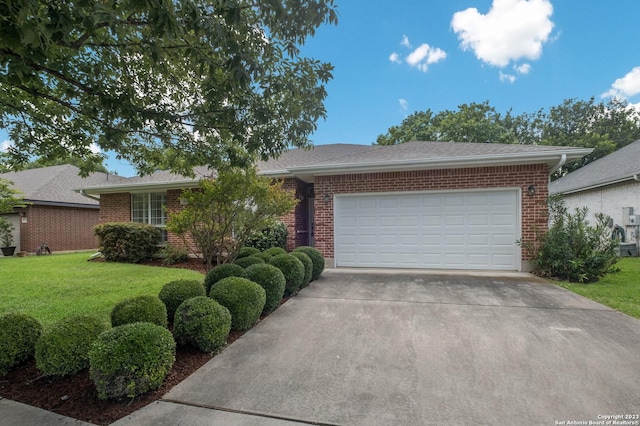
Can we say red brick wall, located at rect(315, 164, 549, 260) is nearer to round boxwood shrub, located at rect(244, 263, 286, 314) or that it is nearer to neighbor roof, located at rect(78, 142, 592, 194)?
neighbor roof, located at rect(78, 142, 592, 194)

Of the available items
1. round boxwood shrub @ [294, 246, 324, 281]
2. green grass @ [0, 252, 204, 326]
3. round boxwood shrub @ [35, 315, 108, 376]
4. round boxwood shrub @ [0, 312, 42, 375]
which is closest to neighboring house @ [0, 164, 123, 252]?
green grass @ [0, 252, 204, 326]

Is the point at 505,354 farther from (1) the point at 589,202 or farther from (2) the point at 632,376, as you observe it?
(1) the point at 589,202

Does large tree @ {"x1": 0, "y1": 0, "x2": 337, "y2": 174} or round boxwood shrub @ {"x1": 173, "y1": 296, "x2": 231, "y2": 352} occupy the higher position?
large tree @ {"x1": 0, "y1": 0, "x2": 337, "y2": 174}

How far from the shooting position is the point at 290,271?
5535 mm

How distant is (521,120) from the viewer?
2894 centimetres

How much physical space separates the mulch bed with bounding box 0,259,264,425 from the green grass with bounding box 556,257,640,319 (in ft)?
19.9

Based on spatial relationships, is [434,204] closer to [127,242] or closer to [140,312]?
[140,312]

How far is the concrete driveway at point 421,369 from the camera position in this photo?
7.73 ft

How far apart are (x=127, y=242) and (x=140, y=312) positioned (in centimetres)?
820

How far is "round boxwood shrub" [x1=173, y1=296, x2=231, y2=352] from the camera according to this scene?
3.27m

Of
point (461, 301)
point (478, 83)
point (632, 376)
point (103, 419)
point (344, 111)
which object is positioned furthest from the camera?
point (478, 83)

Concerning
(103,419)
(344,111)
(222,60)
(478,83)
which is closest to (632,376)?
(103,419)

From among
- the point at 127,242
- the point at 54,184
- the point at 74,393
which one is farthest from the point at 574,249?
the point at 54,184

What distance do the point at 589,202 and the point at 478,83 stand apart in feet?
27.3
